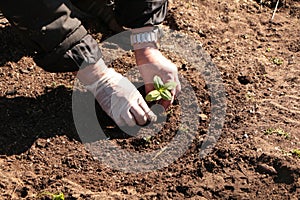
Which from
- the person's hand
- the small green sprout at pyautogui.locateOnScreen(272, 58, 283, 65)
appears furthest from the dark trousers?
the small green sprout at pyautogui.locateOnScreen(272, 58, 283, 65)

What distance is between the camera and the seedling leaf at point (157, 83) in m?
2.37

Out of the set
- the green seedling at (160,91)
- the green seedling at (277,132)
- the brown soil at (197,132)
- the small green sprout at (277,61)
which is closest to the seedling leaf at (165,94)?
the green seedling at (160,91)

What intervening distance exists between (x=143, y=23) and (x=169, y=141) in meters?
0.53

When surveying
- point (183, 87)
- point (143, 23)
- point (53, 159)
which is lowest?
point (53, 159)

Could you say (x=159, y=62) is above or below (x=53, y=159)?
above

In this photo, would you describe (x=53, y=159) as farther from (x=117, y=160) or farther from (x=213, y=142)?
(x=213, y=142)

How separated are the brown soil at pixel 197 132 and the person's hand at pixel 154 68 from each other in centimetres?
13

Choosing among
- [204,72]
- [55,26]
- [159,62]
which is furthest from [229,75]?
[55,26]

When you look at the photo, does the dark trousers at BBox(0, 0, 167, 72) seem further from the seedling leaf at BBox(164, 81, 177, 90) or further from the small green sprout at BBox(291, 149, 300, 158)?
the small green sprout at BBox(291, 149, 300, 158)

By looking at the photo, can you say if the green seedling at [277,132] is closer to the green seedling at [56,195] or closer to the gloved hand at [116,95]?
the gloved hand at [116,95]

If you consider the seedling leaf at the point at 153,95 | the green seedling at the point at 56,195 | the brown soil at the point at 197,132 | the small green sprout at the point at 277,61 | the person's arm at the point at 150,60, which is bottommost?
the green seedling at the point at 56,195

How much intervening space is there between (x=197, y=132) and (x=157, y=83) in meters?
0.26

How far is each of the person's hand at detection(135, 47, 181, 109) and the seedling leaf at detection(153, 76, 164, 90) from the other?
0.08 m

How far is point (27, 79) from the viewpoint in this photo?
8.68 ft
